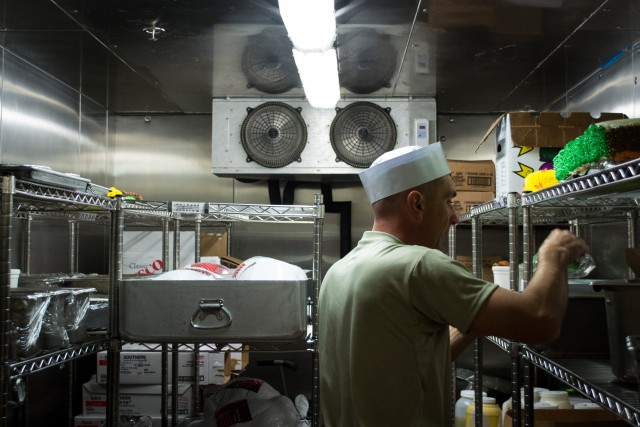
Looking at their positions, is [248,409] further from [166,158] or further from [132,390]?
[166,158]

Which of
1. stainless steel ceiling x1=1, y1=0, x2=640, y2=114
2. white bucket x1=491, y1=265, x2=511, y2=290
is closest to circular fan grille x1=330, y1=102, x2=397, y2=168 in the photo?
stainless steel ceiling x1=1, y1=0, x2=640, y2=114

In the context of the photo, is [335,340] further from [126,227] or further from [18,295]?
[126,227]

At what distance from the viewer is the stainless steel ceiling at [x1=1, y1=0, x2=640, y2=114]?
266 cm

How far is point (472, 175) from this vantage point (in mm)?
3775

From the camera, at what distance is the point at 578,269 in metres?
2.97

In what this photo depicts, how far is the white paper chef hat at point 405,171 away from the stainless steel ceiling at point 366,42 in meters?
0.88

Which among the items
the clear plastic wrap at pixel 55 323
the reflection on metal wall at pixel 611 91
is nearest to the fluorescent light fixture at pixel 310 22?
the clear plastic wrap at pixel 55 323

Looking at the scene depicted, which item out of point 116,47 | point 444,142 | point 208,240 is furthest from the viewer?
point 444,142

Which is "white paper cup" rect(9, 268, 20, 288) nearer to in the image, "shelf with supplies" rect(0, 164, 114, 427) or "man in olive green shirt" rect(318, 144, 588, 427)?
"shelf with supplies" rect(0, 164, 114, 427)

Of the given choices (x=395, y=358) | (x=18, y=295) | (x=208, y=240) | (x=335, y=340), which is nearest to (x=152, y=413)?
(x=208, y=240)

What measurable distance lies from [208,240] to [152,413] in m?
1.26

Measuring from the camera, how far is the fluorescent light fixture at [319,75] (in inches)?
116

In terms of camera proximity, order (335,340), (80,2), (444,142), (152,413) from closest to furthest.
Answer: (335,340) → (80,2) → (152,413) → (444,142)

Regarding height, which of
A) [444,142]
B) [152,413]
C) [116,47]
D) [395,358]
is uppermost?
[116,47]
